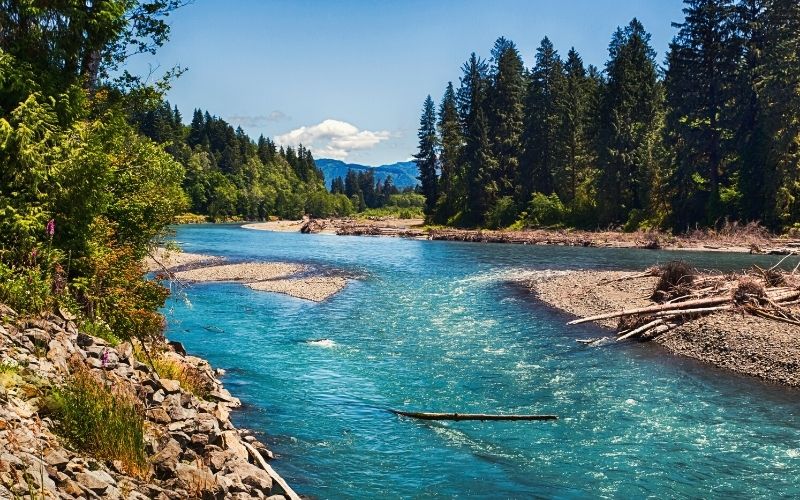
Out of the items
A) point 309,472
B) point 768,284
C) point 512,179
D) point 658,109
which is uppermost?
point 658,109

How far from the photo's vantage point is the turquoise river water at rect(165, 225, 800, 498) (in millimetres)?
12039

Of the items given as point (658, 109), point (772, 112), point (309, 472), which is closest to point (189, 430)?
point (309, 472)

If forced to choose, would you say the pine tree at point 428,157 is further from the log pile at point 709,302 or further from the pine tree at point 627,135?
the log pile at point 709,302

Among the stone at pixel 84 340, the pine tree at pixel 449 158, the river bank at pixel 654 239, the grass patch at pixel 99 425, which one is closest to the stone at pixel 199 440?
the grass patch at pixel 99 425

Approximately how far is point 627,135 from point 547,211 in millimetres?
15903

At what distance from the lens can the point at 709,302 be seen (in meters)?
23.7

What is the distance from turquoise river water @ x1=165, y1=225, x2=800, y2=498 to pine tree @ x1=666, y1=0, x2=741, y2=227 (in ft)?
157

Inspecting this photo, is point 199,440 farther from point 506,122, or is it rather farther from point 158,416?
point 506,122

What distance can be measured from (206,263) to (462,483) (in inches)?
1783

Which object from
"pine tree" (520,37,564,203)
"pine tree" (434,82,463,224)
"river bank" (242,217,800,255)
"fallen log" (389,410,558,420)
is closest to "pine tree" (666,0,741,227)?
"river bank" (242,217,800,255)

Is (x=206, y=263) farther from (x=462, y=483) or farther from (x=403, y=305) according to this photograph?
(x=462, y=483)

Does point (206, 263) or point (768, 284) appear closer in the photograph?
point (768, 284)

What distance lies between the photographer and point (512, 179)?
9844cm

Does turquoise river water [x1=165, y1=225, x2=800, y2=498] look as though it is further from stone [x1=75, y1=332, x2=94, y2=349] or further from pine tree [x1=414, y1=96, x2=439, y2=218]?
pine tree [x1=414, y1=96, x2=439, y2=218]
